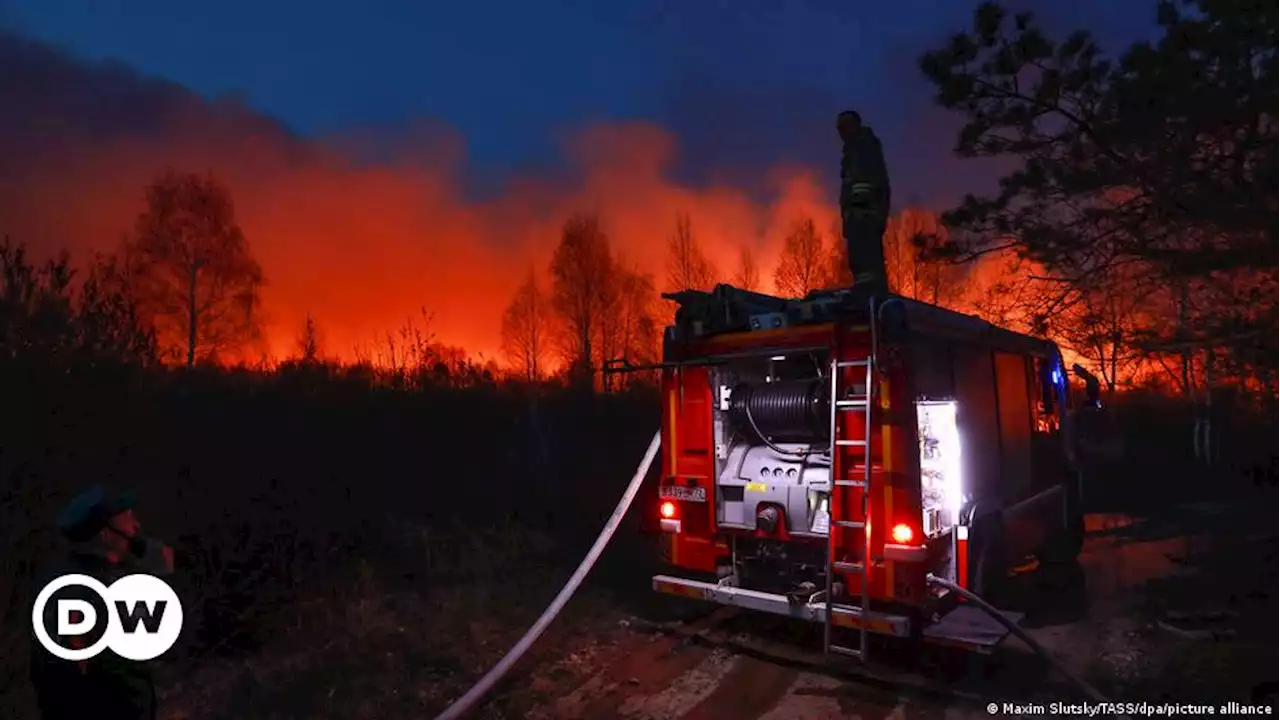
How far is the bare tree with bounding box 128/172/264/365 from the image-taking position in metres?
27.0

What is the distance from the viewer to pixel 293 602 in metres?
7.26

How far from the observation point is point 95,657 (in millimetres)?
2918

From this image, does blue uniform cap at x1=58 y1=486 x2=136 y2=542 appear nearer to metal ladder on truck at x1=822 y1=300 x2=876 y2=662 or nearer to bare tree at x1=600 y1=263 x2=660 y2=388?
metal ladder on truck at x1=822 y1=300 x2=876 y2=662

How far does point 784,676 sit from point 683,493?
5.60 ft

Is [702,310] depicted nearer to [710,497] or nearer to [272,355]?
[710,497]

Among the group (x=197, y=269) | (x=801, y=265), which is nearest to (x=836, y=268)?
(x=801, y=265)

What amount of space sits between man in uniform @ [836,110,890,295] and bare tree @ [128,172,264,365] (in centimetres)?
2482

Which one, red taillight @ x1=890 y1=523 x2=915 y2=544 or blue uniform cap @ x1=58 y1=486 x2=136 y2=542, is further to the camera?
red taillight @ x1=890 y1=523 x2=915 y2=544

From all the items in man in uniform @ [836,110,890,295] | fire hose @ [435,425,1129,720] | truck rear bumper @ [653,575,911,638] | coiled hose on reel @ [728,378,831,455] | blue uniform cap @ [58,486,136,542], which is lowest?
fire hose @ [435,425,1129,720]

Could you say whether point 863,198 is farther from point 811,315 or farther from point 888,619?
point 888,619

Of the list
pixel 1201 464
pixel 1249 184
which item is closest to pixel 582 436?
pixel 1249 184

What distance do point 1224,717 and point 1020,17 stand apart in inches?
294

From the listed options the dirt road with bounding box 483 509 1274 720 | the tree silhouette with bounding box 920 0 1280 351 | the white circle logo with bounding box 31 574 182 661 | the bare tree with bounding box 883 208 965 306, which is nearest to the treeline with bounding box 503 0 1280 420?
the tree silhouette with bounding box 920 0 1280 351

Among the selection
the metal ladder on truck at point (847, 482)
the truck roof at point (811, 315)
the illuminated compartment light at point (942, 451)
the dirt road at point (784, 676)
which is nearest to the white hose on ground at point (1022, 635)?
A: the dirt road at point (784, 676)
